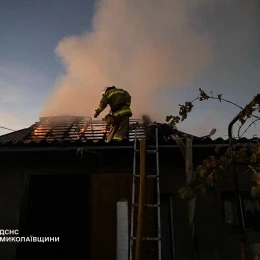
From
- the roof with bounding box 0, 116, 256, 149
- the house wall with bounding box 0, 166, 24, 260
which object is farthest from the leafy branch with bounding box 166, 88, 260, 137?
the house wall with bounding box 0, 166, 24, 260

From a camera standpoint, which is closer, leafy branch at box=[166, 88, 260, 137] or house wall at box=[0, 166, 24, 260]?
leafy branch at box=[166, 88, 260, 137]

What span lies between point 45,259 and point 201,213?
551 centimetres

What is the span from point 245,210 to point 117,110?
358cm

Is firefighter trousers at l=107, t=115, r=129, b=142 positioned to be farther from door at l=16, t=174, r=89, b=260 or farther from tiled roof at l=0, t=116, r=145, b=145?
door at l=16, t=174, r=89, b=260

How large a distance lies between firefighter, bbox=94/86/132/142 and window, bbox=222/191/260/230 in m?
2.63

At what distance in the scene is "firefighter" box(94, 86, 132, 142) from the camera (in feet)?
20.5

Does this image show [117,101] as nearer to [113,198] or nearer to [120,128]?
[120,128]

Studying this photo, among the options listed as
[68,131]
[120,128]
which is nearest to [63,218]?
[68,131]

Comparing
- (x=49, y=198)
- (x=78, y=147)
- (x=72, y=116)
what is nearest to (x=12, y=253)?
(x=78, y=147)

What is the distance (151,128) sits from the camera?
536 centimetres

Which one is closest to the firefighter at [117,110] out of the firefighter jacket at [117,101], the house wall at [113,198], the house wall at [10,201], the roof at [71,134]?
the firefighter jacket at [117,101]

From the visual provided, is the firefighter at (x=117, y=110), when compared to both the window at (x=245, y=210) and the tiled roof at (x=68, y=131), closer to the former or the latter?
the tiled roof at (x=68, y=131)

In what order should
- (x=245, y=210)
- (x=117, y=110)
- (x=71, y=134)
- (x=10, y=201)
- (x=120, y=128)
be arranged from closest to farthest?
(x=245, y=210) < (x=10, y=201) < (x=120, y=128) < (x=117, y=110) < (x=71, y=134)

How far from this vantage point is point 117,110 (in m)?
6.50
